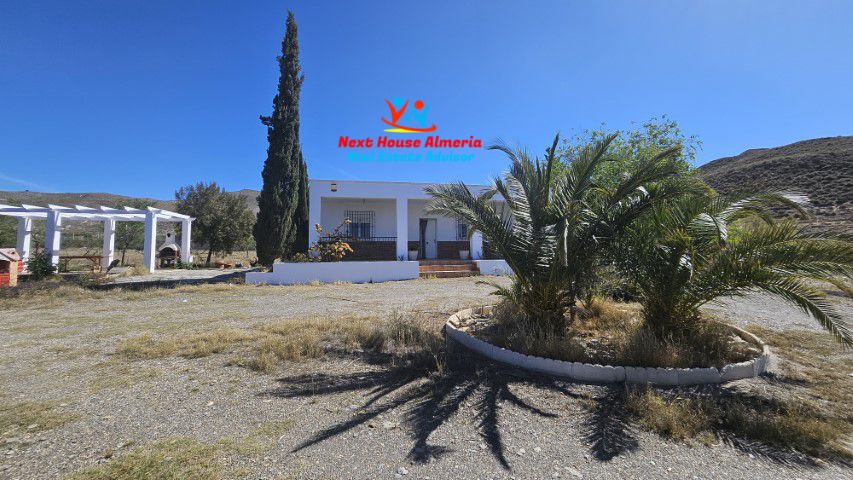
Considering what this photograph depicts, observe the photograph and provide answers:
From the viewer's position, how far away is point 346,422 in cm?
322

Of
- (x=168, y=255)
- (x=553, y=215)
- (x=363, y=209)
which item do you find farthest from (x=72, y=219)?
(x=553, y=215)

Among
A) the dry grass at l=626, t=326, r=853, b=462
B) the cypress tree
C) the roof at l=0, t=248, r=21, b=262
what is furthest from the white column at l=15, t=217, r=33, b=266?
the dry grass at l=626, t=326, r=853, b=462

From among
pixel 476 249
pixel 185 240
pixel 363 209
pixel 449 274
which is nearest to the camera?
pixel 449 274

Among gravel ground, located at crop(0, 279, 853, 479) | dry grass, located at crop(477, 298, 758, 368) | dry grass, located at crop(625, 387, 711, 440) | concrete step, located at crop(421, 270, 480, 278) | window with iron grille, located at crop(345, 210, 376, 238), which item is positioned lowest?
gravel ground, located at crop(0, 279, 853, 479)

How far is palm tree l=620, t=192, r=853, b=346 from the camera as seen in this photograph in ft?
12.4

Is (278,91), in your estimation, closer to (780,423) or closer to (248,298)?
(248,298)

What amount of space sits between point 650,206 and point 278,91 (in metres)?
16.2

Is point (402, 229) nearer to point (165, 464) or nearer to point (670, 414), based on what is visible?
point (670, 414)

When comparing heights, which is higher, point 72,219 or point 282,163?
point 282,163

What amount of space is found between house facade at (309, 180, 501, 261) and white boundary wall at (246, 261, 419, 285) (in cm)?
133

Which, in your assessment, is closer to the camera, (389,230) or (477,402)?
(477,402)

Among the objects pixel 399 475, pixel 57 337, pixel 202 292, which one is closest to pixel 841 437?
pixel 399 475

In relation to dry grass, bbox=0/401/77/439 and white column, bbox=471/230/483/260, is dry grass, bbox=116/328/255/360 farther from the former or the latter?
white column, bbox=471/230/483/260

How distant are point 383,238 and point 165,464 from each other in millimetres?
15916
